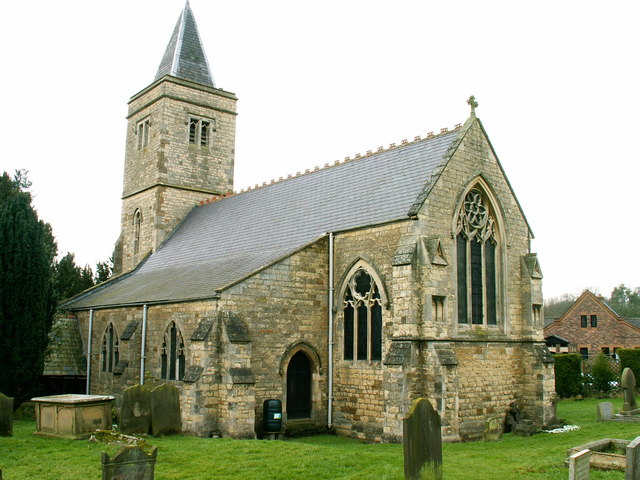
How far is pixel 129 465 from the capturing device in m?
9.23

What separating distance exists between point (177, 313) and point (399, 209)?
317 inches

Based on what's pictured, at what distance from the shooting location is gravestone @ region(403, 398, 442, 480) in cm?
1005

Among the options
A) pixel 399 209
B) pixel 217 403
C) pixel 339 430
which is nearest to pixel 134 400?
pixel 217 403

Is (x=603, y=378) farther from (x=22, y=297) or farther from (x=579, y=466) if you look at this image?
(x=22, y=297)

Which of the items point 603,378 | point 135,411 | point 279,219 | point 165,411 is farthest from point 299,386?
point 603,378

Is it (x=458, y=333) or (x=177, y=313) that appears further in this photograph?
(x=177, y=313)

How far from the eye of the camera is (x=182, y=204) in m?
31.6

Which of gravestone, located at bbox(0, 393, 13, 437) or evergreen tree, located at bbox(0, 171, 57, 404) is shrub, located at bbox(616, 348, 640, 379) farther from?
gravestone, located at bbox(0, 393, 13, 437)

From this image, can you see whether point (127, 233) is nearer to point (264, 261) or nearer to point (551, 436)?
point (264, 261)

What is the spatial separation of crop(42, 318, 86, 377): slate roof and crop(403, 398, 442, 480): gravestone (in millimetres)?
18761

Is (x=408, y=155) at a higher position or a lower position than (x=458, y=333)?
higher

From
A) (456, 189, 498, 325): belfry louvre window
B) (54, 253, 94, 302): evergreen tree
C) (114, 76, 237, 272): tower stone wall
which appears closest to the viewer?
(456, 189, 498, 325): belfry louvre window

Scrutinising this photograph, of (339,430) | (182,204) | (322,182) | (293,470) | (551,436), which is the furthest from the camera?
(182,204)

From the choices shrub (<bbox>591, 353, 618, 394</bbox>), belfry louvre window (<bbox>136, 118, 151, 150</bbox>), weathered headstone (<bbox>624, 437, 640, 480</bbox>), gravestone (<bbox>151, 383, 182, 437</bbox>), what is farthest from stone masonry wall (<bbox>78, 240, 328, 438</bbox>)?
shrub (<bbox>591, 353, 618, 394</bbox>)
